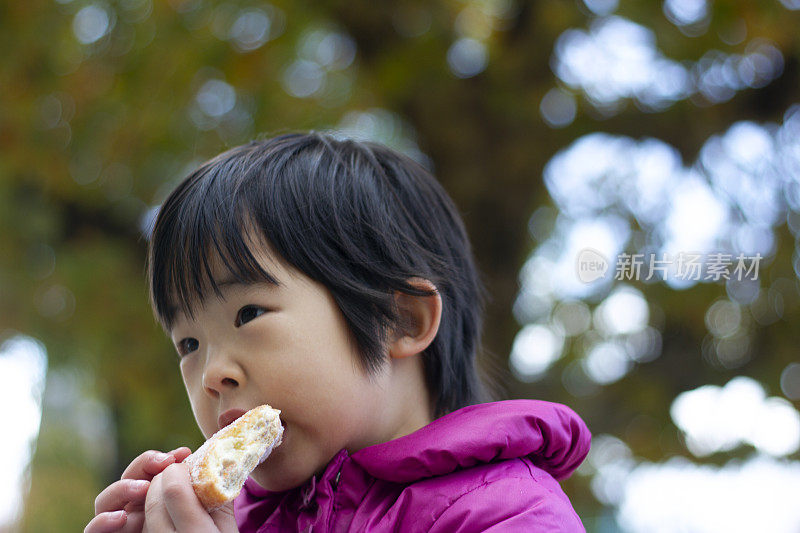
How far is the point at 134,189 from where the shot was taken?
13.9ft

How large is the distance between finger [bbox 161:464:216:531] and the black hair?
277 mm

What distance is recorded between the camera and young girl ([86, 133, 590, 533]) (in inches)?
43.5

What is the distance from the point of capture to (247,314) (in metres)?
1.17

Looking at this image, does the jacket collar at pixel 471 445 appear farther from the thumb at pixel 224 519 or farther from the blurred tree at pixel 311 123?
the blurred tree at pixel 311 123

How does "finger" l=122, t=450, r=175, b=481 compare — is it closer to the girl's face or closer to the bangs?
the girl's face

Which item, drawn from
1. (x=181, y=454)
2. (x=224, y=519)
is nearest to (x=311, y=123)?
(x=181, y=454)

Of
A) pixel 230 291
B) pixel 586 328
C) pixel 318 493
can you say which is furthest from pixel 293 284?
pixel 586 328

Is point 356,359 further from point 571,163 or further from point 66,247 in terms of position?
point 66,247

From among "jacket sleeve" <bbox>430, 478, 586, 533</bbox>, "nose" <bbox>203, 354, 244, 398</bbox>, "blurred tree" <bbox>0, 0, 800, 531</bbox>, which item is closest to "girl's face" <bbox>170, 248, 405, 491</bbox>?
"nose" <bbox>203, 354, 244, 398</bbox>

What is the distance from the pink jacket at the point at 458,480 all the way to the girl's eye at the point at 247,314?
0.24 meters

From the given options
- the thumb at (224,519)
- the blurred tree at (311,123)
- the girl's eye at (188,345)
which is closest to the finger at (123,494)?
the thumb at (224,519)

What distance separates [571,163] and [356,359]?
288 centimetres

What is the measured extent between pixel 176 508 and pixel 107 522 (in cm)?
12

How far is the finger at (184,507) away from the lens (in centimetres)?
104
